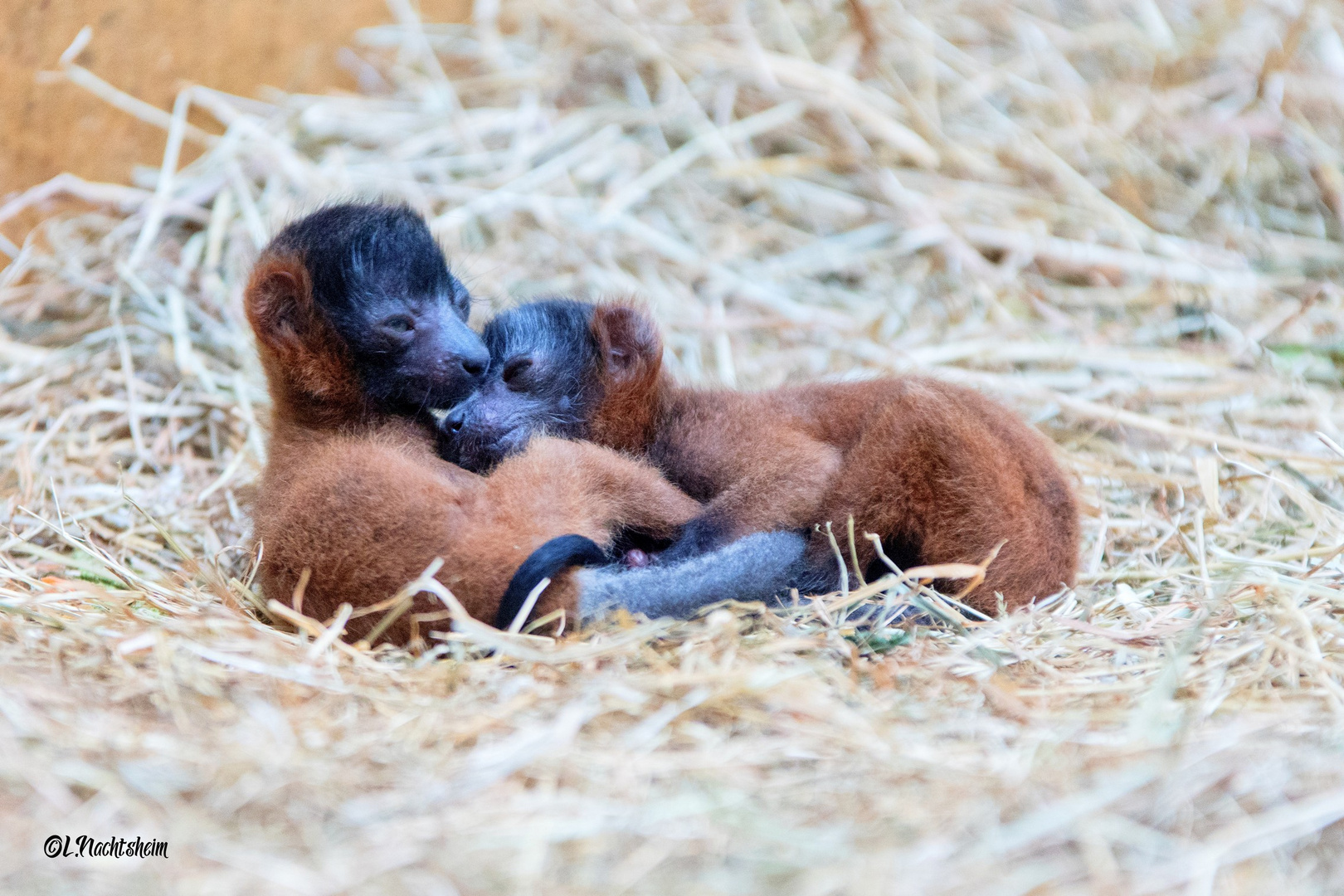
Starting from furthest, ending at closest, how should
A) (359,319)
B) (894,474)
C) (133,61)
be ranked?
1. (133,61)
2. (359,319)
3. (894,474)

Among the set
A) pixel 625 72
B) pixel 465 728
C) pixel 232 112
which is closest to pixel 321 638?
pixel 465 728

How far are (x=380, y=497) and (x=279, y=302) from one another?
98 cm

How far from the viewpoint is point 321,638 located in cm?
311

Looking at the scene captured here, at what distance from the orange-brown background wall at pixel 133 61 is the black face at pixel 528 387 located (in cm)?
256

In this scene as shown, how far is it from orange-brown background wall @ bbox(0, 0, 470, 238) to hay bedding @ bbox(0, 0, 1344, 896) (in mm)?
122

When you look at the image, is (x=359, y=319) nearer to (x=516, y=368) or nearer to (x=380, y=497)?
(x=516, y=368)

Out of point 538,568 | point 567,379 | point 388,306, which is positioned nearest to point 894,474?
point 538,568

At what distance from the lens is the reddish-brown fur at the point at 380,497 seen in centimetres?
332

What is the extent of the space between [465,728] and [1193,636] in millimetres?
1743

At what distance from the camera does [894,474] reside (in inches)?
143

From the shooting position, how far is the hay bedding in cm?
233

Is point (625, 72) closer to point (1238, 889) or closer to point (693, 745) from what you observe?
point (693, 745)

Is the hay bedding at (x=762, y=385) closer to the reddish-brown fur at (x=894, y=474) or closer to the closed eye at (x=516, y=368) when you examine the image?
the reddish-brown fur at (x=894, y=474)

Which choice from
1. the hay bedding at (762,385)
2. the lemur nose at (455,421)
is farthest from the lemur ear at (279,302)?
the hay bedding at (762,385)
